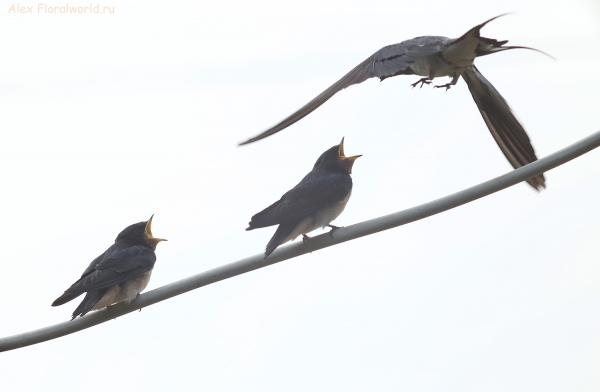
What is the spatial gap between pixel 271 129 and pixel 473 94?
2.54 m

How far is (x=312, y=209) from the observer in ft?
17.2

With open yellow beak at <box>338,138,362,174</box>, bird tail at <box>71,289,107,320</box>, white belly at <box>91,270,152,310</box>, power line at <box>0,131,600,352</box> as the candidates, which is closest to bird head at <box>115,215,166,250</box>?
white belly at <box>91,270,152,310</box>

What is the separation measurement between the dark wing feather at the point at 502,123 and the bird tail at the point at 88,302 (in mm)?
2732

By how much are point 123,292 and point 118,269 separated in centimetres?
18

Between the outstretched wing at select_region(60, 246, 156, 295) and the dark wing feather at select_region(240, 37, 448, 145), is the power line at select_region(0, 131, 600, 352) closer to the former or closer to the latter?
the dark wing feather at select_region(240, 37, 448, 145)

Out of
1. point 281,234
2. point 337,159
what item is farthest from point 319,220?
point 337,159

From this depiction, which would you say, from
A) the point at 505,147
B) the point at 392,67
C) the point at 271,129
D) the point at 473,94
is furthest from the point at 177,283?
the point at 473,94

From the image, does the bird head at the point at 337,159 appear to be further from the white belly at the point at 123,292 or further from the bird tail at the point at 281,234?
the white belly at the point at 123,292

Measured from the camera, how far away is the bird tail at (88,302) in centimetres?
499

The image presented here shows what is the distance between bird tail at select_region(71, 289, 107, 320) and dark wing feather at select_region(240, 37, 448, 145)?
232 cm

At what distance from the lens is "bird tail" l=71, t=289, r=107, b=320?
499 centimetres

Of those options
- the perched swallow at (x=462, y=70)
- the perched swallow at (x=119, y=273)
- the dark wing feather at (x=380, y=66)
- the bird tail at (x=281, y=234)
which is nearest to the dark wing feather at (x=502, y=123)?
the perched swallow at (x=462, y=70)

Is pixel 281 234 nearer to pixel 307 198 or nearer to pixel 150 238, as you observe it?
pixel 307 198

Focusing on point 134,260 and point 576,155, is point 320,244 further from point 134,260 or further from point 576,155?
point 134,260
